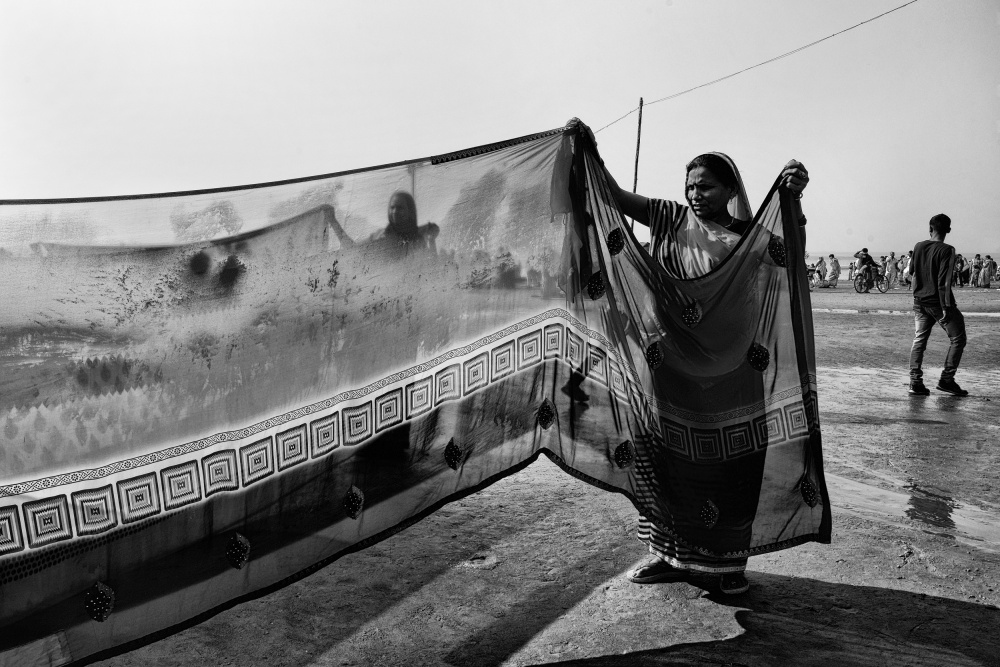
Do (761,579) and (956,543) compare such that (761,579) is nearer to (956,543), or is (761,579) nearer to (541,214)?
(956,543)

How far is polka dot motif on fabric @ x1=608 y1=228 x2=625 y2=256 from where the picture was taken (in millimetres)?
3277

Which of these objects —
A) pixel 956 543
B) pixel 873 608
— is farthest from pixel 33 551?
pixel 956 543

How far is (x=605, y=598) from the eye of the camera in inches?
124

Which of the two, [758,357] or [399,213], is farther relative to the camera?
→ [758,357]

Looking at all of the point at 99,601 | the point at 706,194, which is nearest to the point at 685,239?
the point at 706,194

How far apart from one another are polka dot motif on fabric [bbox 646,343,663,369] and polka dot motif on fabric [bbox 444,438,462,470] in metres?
0.89

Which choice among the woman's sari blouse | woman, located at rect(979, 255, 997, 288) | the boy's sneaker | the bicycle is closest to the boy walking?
the boy's sneaker

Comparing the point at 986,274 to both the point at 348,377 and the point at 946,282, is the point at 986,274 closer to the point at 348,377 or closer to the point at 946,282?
the point at 946,282

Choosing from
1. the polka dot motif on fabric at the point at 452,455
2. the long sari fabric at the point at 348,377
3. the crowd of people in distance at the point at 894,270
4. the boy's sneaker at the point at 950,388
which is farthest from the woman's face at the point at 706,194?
the crowd of people in distance at the point at 894,270

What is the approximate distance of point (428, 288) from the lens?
308 centimetres

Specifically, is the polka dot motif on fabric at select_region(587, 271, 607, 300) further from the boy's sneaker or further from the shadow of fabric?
the boy's sneaker

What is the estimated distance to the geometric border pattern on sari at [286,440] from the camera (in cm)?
237

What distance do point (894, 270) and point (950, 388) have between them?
98.3 ft

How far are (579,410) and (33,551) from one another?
203cm
